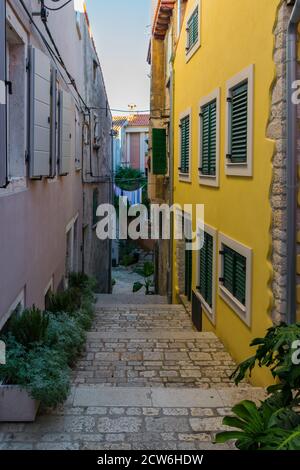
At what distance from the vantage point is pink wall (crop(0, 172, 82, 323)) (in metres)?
5.43

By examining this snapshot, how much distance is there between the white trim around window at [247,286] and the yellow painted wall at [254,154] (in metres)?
0.10

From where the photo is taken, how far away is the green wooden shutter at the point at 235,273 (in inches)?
285

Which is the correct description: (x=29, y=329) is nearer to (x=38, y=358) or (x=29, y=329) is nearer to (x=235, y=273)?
(x=38, y=358)

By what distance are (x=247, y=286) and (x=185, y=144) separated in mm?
6633

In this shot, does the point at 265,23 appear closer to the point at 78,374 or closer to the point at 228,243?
the point at 228,243

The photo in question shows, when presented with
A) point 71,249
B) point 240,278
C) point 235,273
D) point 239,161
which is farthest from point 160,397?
point 71,249

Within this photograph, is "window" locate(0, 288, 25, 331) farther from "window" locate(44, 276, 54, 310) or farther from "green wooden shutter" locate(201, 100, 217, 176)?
"green wooden shutter" locate(201, 100, 217, 176)

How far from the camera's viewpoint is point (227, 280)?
27.1 feet

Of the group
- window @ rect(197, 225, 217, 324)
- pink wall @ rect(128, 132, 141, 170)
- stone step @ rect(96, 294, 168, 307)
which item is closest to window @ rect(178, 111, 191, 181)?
window @ rect(197, 225, 217, 324)

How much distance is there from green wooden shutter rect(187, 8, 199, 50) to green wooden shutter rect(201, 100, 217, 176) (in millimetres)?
1749

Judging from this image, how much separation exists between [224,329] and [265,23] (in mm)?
4408

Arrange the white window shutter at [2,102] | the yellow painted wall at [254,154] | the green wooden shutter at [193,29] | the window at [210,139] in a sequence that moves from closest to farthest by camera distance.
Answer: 1. the white window shutter at [2,102]
2. the yellow painted wall at [254,154]
3. the window at [210,139]
4. the green wooden shutter at [193,29]

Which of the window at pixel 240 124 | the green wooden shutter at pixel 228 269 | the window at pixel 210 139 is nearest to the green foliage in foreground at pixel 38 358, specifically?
the green wooden shutter at pixel 228 269

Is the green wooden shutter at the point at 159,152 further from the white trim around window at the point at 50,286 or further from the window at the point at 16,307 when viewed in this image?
the window at the point at 16,307
